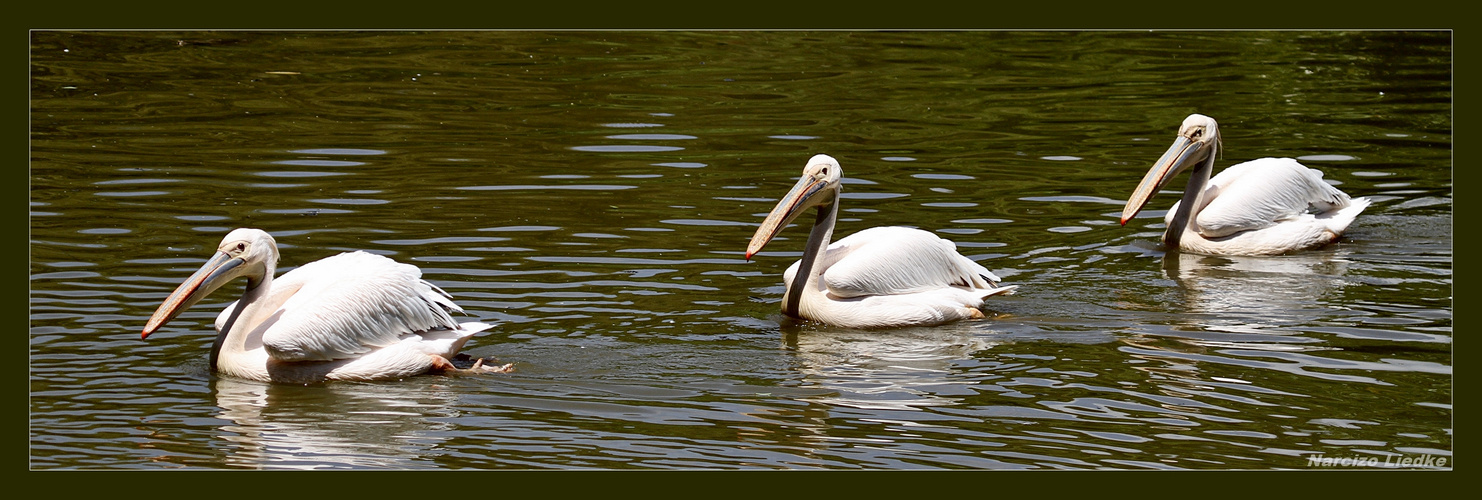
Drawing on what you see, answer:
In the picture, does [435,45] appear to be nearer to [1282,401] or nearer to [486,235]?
[486,235]

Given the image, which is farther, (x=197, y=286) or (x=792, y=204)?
(x=792, y=204)

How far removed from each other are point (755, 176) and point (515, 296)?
3403mm

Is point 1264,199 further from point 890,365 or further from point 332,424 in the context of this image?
point 332,424

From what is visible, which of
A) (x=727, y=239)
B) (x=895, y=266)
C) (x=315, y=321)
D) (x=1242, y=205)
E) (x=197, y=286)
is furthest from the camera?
(x=727, y=239)

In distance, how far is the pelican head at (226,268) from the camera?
7.53 meters

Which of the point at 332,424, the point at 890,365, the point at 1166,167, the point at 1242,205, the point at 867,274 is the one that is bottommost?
the point at 332,424

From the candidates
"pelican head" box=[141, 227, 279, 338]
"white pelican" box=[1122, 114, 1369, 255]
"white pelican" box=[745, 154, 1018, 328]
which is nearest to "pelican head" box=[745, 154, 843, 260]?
"white pelican" box=[745, 154, 1018, 328]

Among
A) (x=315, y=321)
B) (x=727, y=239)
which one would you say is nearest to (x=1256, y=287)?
(x=727, y=239)

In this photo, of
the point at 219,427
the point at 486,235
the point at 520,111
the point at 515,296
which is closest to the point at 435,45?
the point at 520,111

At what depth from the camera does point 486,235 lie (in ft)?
33.8

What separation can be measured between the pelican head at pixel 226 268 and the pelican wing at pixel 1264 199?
5397mm

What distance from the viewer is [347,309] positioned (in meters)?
7.45

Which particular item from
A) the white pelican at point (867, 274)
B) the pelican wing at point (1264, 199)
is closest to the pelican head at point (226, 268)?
the white pelican at point (867, 274)

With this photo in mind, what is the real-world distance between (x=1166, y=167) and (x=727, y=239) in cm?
258
